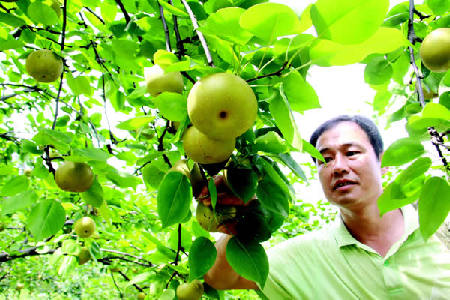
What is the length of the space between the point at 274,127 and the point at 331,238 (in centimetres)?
180

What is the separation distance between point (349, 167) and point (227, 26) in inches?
76.4

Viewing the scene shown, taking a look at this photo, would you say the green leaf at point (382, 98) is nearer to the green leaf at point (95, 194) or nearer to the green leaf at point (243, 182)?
the green leaf at point (243, 182)

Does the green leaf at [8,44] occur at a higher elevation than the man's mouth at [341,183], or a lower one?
higher

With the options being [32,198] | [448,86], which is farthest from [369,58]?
[32,198]

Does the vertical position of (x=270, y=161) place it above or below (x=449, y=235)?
above

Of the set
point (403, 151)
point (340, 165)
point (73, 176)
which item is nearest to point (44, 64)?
point (73, 176)

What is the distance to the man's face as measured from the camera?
2402mm

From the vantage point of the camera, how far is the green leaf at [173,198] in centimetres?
101

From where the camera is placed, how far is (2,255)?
11.4 feet

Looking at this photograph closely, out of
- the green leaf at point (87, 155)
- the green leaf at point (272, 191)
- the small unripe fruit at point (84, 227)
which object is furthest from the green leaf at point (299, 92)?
the small unripe fruit at point (84, 227)

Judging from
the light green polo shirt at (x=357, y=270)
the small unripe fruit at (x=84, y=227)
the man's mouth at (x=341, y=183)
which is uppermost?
the man's mouth at (x=341, y=183)

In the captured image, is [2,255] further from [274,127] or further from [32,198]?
[274,127]

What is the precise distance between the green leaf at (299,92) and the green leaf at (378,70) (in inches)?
37.1

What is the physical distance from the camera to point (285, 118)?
2.67 feet
